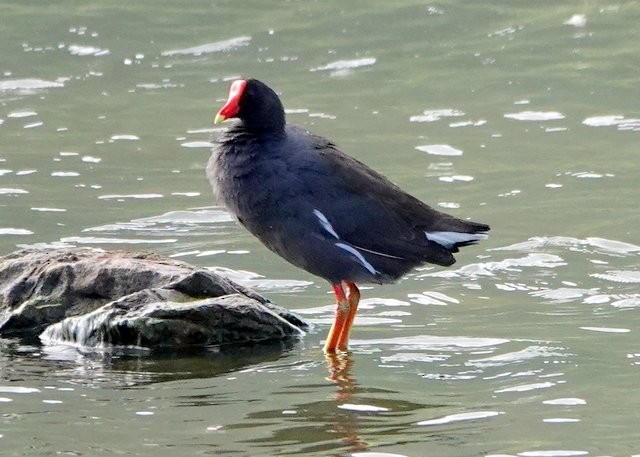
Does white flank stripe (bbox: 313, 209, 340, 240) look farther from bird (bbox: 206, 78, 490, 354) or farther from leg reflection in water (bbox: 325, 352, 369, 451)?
leg reflection in water (bbox: 325, 352, 369, 451)

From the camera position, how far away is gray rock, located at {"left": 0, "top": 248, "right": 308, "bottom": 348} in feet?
24.5

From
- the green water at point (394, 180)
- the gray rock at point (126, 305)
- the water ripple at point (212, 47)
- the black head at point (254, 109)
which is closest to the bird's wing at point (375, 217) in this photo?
the black head at point (254, 109)

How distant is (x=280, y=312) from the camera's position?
26.0 feet

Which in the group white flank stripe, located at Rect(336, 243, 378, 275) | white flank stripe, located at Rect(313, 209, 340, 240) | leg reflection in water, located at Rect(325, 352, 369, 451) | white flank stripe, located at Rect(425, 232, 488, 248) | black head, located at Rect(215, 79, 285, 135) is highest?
black head, located at Rect(215, 79, 285, 135)

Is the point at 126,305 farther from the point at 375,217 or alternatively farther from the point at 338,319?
the point at 375,217

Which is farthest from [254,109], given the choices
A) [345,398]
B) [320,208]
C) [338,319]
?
[345,398]

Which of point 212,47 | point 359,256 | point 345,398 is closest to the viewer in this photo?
point 345,398

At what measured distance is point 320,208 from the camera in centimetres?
749

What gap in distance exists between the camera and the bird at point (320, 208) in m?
7.42

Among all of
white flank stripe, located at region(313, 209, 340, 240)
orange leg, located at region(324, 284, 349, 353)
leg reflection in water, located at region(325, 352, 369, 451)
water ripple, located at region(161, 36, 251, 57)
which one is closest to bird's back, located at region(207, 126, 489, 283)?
white flank stripe, located at region(313, 209, 340, 240)

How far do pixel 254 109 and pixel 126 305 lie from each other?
122 centimetres

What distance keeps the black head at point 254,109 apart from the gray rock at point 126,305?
0.82 m

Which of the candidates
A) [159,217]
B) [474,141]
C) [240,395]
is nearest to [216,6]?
[474,141]

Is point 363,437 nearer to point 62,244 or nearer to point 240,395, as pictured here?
point 240,395
